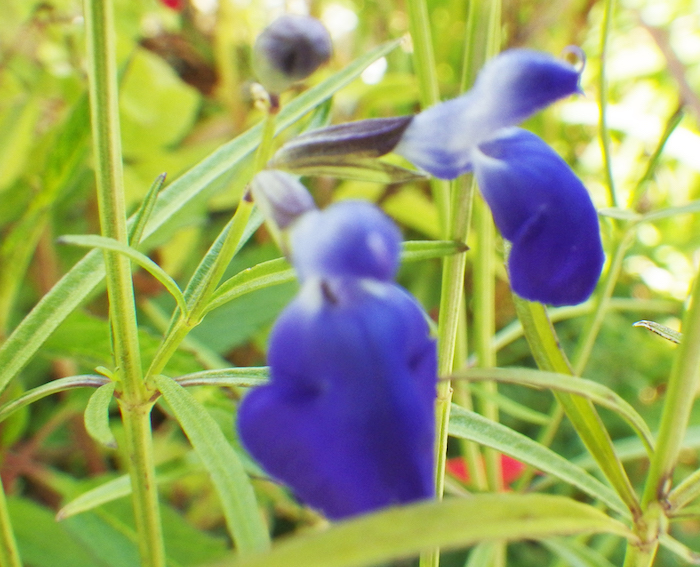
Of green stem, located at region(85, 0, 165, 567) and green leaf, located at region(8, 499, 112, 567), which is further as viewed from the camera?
green leaf, located at region(8, 499, 112, 567)

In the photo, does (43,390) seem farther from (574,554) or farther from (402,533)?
(574,554)

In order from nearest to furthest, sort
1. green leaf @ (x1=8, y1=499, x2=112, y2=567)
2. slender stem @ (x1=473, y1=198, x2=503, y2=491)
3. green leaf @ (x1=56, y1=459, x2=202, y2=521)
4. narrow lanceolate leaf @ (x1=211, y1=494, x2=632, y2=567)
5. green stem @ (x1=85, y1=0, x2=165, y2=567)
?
narrow lanceolate leaf @ (x1=211, y1=494, x2=632, y2=567), green stem @ (x1=85, y1=0, x2=165, y2=567), green leaf @ (x1=56, y1=459, x2=202, y2=521), slender stem @ (x1=473, y1=198, x2=503, y2=491), green leaf @ (x1=8, y1=499, x2=112, y2=567)

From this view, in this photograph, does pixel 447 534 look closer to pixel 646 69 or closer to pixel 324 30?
pixel 324 30

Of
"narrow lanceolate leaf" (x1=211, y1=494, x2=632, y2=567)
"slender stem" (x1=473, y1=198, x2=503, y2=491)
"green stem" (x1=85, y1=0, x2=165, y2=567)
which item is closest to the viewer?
"narrow lanceolate leaf" (x1=211, y1=494, x2=632, y2=567)

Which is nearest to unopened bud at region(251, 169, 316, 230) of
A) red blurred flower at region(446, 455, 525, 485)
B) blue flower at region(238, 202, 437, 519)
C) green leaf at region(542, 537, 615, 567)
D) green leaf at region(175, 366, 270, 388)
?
blue flower at region(238, 202, 437, 519)

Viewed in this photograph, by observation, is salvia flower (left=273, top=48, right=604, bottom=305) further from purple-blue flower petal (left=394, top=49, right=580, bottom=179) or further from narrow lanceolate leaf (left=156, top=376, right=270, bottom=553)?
narrow lanceolate leaf (left=156, top=376, right=270, bottom=553)

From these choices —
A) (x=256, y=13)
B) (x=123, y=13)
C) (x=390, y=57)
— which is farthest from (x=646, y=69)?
(x=123, y=13)

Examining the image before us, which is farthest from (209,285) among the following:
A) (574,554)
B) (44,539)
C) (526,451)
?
(44,539)
